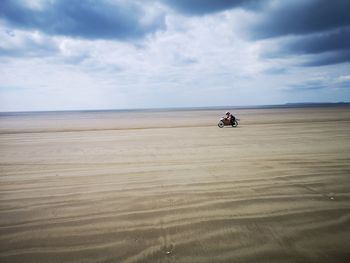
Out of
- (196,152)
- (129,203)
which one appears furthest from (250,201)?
(196,152)

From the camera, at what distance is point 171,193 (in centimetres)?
456

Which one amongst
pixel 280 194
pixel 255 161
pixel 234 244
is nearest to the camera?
pixel 234 244

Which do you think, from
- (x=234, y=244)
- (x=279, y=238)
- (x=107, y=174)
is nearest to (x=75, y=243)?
(x=234, y=244)

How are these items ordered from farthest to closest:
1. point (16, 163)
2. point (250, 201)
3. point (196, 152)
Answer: point (196, 152) < point (16, 163) < point (250, 201)

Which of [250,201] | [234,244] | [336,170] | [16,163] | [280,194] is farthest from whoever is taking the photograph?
[16,163]

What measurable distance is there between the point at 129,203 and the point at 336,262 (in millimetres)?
2898

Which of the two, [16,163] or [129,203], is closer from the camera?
[129,203]

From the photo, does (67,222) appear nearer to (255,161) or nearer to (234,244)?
(234,244)

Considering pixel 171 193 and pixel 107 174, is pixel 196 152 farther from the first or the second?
pixel 171 193

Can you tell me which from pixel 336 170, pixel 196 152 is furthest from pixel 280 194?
pixel 196 152

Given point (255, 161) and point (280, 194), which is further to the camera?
point (255, 161)

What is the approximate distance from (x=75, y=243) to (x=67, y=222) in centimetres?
63

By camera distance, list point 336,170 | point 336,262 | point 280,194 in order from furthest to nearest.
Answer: point 336,170 → point 280,194 → point 336,262

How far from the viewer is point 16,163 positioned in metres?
7.57
